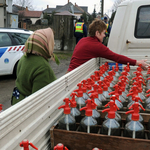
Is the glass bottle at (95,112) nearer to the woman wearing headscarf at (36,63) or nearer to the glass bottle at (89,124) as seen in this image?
the glass bottle at (89,124)

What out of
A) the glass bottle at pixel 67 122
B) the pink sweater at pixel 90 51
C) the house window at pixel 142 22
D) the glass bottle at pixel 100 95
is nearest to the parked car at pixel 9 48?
the pink sweater at pixel 90 51

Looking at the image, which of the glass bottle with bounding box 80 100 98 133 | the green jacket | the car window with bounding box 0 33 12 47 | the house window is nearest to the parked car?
the car window with bounding box 0 33 12 47

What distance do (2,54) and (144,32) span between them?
16.7 feet

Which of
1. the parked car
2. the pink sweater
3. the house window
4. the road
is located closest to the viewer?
the pink sweater

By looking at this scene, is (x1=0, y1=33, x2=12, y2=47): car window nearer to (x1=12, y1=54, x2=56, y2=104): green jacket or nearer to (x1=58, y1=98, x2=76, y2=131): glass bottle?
(x1=12, y1=54, x2=56, y2=104): green jacket

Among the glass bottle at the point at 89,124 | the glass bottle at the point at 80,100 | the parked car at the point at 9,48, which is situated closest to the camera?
the glass bottle at the point at 89,124

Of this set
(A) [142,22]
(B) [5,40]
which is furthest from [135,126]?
(B) [5,40]

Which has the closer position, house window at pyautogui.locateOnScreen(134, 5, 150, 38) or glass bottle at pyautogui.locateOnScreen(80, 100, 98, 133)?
glass bottle at pyautogui.locateOnScreen(80, 100, 98, 133)

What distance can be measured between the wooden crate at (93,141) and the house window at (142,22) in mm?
2395

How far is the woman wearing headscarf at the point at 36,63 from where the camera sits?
2.12 metres

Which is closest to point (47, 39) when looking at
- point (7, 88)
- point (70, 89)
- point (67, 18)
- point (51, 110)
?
point (70, 89)

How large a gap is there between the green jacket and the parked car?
533 cm

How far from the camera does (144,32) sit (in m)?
3.61

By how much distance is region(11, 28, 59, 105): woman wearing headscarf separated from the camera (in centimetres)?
212
